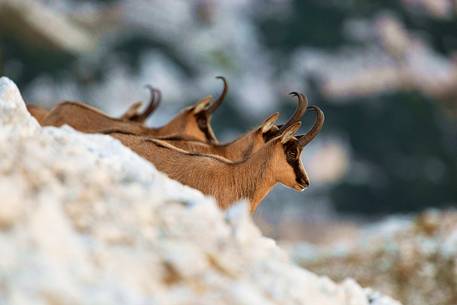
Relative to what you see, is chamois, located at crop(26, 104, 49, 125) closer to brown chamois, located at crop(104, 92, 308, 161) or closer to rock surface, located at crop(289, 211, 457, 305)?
brown chamois, located at crop(104, 92, 308, 161)

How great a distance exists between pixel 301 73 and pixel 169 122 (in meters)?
14.2

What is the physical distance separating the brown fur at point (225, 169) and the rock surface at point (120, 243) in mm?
1805

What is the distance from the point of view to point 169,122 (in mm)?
7551

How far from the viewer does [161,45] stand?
69.4 feet

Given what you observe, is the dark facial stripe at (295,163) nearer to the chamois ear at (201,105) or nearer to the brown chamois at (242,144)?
the brown chamois at (242,144)

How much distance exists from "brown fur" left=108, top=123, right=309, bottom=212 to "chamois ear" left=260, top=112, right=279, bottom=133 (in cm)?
70

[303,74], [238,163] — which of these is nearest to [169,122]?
[238,163]

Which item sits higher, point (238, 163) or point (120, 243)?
point (238, 163)

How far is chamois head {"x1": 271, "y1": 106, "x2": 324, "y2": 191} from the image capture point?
5.57 m

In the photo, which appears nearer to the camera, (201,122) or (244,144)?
(244,144)

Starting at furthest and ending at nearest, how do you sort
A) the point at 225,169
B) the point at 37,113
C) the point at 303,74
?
the point at 303,74
the point at 37,113
the point at 225,169

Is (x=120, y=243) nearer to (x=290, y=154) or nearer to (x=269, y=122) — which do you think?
(x=290, y=154)

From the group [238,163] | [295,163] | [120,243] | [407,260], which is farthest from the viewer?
[407,260]

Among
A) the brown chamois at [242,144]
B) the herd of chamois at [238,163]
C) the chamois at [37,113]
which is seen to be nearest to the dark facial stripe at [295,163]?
the herd of chamois at [238,163]
